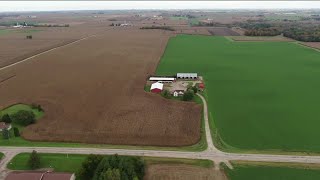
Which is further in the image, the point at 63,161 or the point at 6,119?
the point at 6,119

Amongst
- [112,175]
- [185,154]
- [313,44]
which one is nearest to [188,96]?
[185,154]

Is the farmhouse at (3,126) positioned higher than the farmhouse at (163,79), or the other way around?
the farmhouse at (163,79)

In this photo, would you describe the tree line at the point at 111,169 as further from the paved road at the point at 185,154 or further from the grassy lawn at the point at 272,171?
the grassy lawn at the point at 272,171

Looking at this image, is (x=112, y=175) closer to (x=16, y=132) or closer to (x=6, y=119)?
(x=16, y=132)

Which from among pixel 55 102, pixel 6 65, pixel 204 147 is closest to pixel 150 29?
pixel 6 65

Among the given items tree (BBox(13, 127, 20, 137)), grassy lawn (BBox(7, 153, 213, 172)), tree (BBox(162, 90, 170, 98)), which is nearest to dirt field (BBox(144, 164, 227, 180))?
grassy lawn (BBox(7, 153, 213, 172))

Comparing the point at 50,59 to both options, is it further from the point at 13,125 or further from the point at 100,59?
the point at 13,125

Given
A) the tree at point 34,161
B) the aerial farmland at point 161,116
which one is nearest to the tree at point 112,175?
the aerial farmland at point 161,116
